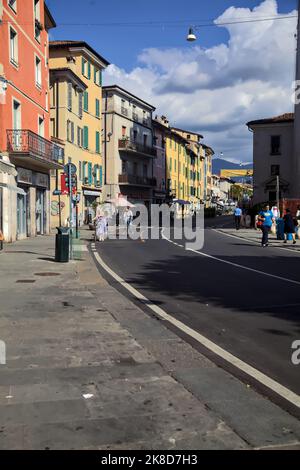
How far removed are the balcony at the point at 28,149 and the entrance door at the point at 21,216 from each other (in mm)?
1755

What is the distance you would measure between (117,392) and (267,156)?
174 ft

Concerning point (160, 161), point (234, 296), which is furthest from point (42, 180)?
point (160, 161)

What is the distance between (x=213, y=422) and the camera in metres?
3.81

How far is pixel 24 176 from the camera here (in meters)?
25.4

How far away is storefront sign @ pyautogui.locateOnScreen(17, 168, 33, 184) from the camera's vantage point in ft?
80.6

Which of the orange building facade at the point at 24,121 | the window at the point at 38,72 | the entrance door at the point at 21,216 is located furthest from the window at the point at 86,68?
the entrance door at the point at 21,216

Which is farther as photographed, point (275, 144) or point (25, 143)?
point (275, 144)

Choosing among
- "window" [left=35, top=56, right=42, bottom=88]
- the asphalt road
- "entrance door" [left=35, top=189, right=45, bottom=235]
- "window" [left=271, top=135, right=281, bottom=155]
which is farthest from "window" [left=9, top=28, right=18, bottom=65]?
"window" [left=271, top=135, right=281, bottom=155]

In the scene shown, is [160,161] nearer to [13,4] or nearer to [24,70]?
[24,70]

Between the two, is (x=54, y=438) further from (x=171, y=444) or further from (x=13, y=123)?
(x=13, y=123)

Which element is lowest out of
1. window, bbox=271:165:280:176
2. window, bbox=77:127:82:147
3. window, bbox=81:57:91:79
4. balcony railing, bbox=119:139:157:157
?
window, bbox=271:165:280:176

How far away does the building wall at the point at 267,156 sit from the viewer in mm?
54000

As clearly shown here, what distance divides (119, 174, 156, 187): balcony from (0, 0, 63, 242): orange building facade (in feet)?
87.1

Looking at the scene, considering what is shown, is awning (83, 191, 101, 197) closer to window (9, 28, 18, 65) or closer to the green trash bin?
window (9, 28, 18, 65)
